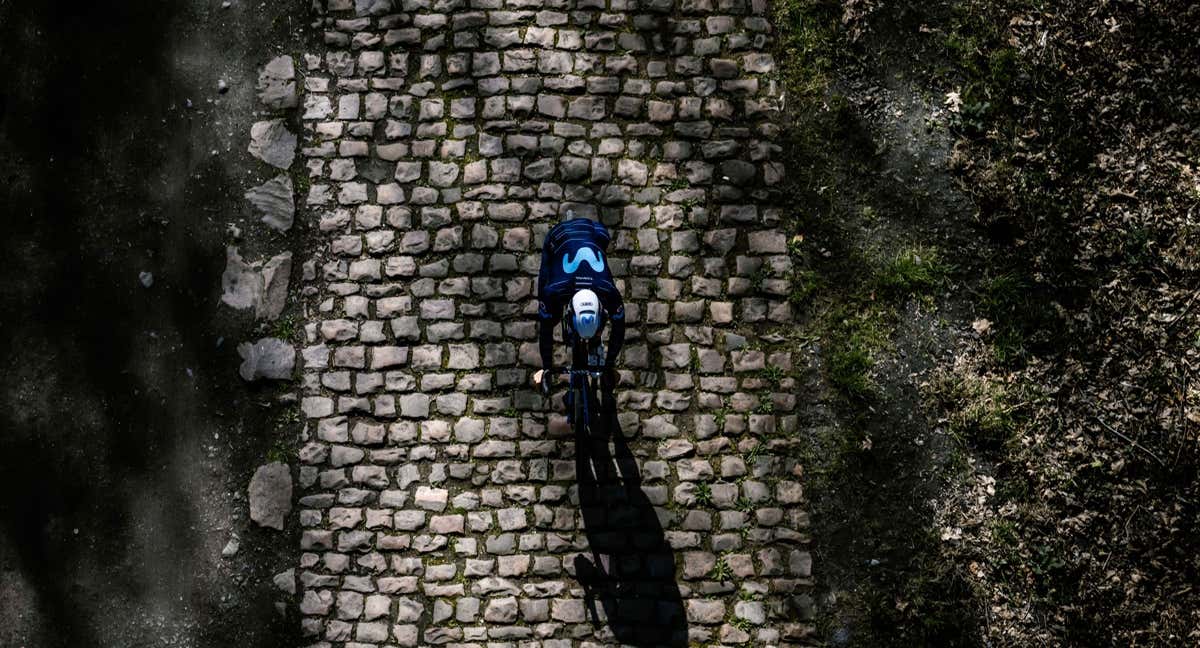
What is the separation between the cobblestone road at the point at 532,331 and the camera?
6516 millimetres

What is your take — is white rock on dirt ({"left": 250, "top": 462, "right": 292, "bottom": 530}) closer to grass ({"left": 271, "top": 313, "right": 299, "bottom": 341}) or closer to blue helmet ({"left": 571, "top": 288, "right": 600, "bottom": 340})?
grass ({"left": 271, "top": 313, "right": 299, "bottom": 341})

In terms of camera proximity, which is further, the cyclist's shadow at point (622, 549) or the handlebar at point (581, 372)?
the cyclist's shadow at point (622, 549)

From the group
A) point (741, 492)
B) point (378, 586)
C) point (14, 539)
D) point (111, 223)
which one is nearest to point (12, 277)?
point (111, 223)

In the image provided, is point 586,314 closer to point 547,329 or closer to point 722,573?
point 547,329

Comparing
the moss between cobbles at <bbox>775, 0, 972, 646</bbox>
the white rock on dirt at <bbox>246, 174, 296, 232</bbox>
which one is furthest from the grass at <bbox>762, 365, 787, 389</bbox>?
the white rock on dirt at <bbox>246, 174, 296, 232</bbox>

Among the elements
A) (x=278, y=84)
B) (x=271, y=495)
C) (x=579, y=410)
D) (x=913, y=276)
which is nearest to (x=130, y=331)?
(x=271, y=495)

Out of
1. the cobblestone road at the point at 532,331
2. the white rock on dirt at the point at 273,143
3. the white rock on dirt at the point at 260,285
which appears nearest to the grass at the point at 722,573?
the cobblestone road at the point at 532,331

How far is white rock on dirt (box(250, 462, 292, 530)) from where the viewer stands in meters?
6.63

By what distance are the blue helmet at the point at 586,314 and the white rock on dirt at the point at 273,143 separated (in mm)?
3236

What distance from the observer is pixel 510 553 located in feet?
21.4

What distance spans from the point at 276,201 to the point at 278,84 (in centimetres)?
103

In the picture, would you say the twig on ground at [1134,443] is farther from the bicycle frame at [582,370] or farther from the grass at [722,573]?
the bicycle frame at [582,370]

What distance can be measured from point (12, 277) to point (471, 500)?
169 inches

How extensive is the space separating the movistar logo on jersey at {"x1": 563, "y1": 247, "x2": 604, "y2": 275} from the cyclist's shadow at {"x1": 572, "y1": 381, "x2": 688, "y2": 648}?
1.35 metres
